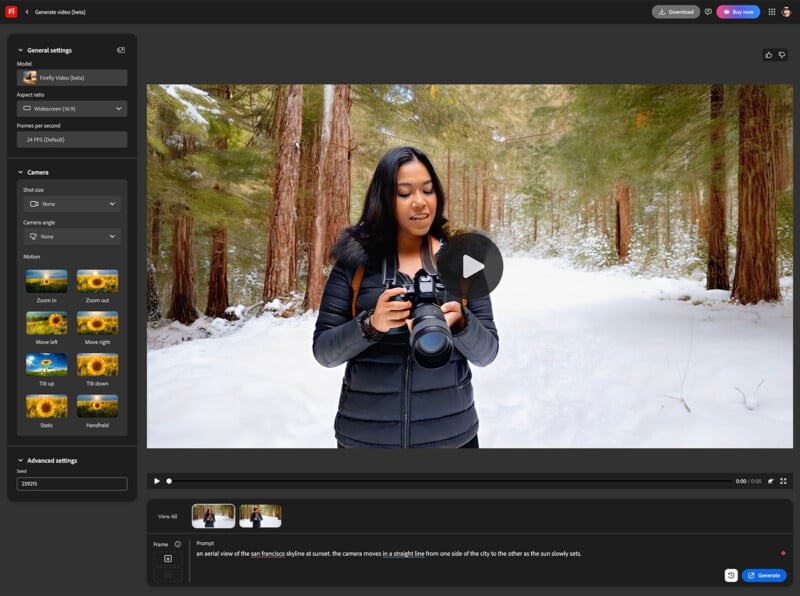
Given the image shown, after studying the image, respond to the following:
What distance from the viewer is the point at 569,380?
3.77 metres

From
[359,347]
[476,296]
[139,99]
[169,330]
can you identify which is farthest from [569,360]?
[139,99]

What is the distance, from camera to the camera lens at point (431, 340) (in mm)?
1444

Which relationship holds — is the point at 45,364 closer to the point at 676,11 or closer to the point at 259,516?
the point at 259,516

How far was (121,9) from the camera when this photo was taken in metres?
1.82

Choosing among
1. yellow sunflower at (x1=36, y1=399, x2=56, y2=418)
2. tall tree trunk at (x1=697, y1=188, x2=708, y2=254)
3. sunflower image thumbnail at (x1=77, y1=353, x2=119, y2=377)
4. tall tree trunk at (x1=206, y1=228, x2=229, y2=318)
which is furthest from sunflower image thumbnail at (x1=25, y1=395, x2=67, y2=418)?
tall tree trunk at (x1=697, y1=188, x2=708, y2=254)

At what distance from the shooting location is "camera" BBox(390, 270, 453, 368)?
4.76 ft

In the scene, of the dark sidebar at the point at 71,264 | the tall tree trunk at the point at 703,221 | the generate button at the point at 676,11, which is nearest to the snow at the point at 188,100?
the dark sidebar at the point at 71,264

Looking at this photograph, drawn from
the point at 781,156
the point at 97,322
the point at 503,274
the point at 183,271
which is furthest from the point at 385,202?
the point at 183,271

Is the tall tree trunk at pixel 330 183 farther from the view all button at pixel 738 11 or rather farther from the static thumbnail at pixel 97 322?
the view all button at pixel 738 11

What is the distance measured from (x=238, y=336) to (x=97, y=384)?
2.08 metres

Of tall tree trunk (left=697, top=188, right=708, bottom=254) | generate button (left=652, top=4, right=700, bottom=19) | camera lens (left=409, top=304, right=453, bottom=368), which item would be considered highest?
generate button (left=652, top=4, right=700, bottom=19)

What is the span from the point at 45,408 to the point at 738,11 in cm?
334

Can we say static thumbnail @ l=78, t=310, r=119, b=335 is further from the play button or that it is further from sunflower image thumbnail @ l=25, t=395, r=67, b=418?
the play button

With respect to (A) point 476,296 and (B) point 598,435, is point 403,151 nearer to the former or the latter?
(A) point 476,296
